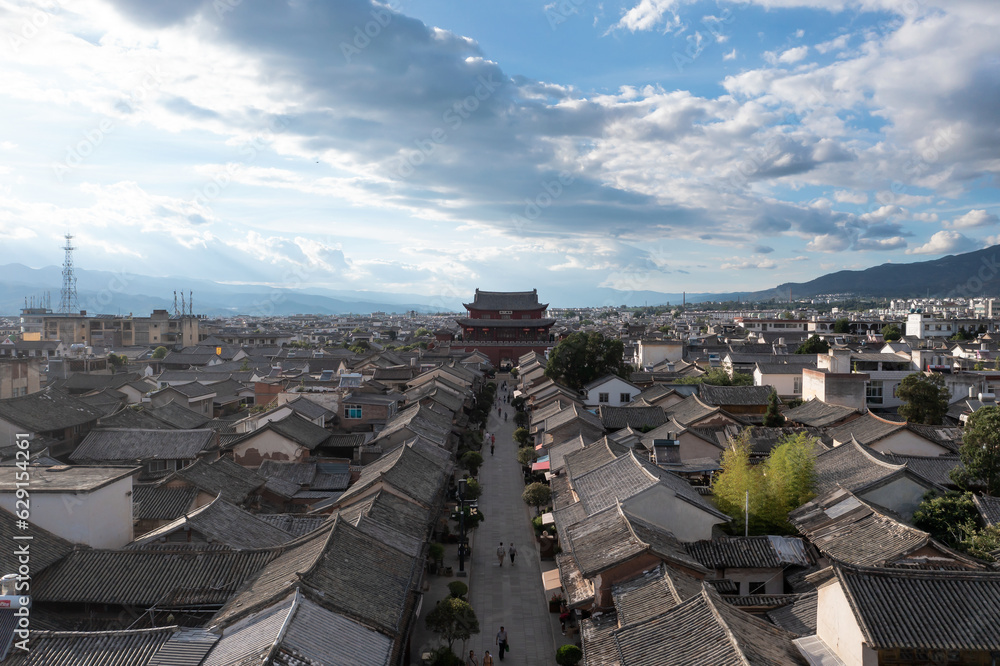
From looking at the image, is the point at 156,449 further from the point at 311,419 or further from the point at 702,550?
the point at 702,550

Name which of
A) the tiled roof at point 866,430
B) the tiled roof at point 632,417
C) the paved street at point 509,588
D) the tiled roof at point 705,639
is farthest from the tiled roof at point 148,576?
the tiled roof at point 632,417

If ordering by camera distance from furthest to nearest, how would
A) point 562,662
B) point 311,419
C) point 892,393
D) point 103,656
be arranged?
point 892,393 → point 311,419 → point 562,662 → point 103,656

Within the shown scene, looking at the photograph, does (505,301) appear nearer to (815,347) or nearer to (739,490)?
(815,347)

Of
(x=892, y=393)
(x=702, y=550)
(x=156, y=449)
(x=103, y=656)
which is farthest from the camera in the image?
(x=892, y=393)

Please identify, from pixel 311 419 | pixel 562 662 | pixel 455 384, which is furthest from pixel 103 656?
pixel 455 384

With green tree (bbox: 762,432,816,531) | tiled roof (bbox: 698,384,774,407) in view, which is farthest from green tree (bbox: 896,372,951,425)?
green tree (bbox: 762,432,816,531)
